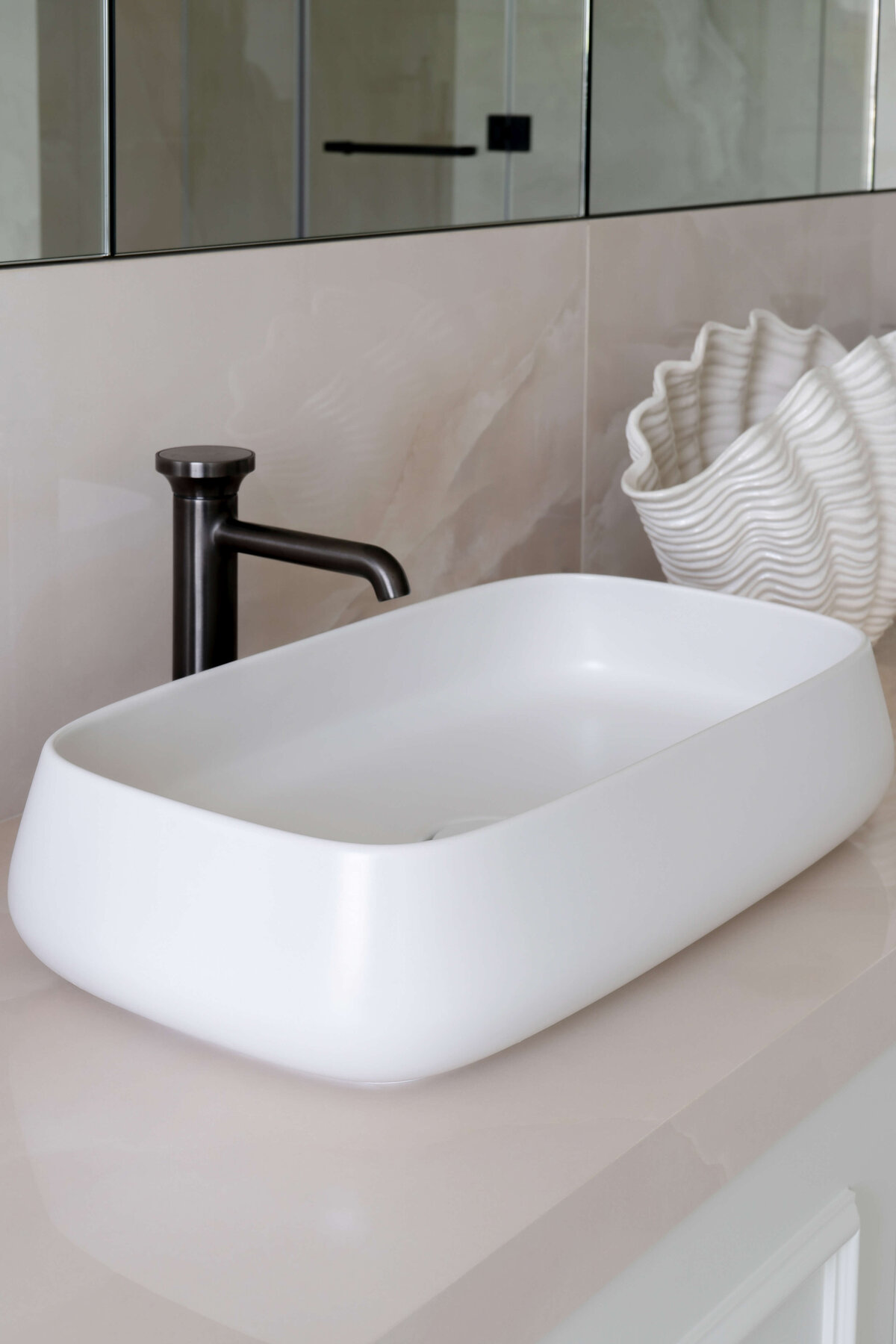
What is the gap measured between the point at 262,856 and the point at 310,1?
1.98 ft

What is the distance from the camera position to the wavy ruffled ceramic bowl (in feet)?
3.21

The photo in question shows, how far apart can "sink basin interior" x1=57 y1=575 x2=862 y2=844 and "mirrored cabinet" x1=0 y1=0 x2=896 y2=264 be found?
260mm

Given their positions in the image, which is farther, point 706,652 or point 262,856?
point 706,652

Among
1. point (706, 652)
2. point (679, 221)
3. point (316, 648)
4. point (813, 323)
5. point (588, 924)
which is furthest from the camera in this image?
point (813, 323)

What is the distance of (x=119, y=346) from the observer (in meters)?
0.82

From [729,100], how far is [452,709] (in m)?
0.68

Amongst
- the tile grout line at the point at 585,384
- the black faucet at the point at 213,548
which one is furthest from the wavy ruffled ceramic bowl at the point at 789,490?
the black faucet at the point at 213,548

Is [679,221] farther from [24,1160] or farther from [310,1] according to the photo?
[24,1160]

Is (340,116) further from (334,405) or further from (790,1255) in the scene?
(790,1255)

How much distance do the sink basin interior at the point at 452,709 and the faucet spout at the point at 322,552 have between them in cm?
6

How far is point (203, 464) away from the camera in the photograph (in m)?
0.76

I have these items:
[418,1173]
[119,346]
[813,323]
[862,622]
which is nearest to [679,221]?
[813,323]

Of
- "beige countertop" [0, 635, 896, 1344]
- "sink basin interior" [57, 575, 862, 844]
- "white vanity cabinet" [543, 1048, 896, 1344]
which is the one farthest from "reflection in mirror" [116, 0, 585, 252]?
"white vanity cabinet" [543, 1048, 896, 1344]

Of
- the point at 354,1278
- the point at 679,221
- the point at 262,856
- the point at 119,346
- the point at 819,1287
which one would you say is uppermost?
the point at 679,221
